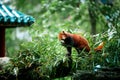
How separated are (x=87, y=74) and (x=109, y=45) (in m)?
0.55

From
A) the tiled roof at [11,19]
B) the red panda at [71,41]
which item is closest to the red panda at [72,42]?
the red panda at [71,41]

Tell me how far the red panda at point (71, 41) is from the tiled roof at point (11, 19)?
148cm

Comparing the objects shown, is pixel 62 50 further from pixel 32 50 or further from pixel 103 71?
pixel 103 71

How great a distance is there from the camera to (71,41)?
457cm

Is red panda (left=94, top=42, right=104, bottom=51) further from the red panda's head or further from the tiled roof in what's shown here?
the tiled roof

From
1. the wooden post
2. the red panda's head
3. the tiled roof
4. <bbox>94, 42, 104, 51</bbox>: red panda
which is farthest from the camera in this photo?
the wooden post

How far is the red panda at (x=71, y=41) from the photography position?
178 inches

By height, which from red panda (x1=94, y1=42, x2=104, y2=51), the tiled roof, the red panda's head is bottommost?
red panda (x1=94, y1=42, x2=104, y2=51)

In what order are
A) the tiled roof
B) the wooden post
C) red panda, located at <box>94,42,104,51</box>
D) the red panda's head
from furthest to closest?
1. the wooden post
2. the tiled roof
3. red panda, located at <box>94,42,104,51</box>
4. the red panda's head

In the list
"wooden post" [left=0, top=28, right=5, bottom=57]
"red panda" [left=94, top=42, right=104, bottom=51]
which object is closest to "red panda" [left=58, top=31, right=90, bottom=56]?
"red panda" [left=94, top=42, right=104, bottom=51]

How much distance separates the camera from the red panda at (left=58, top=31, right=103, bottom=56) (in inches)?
178

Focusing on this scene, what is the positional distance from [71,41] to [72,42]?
0.11 ft

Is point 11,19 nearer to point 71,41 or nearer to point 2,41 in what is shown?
point 2,41

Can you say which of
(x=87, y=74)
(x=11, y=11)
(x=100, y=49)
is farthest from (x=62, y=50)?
(x=11, y=11)
